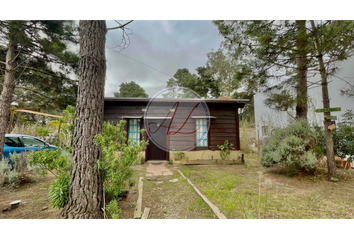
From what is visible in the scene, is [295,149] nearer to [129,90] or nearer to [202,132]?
[202,132]

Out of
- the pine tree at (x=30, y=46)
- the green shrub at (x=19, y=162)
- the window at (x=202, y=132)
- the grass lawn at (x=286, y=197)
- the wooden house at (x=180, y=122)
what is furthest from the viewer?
the window at (x=202, y=132)

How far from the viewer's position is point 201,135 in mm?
6078

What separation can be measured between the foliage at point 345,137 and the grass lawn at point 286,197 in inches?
19.9

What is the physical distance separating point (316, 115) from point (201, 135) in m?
3.87

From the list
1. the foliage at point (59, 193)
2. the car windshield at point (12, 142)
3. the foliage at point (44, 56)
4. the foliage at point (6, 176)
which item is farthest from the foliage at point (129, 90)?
the foliage at point (59, 193)

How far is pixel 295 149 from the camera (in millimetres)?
3152

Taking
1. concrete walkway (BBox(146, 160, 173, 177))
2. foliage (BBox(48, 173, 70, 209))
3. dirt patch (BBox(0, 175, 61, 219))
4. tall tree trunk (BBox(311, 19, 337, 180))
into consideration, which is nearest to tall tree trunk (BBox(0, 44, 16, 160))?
dirt patch (BBox(0, 175, 61, 219))

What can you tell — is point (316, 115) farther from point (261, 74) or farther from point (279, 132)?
point (261, 74)

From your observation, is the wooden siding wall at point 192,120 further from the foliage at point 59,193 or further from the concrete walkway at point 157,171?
the foliage at point 59,193

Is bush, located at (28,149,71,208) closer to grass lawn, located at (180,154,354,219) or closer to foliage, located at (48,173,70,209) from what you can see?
foliage, located at (48,173,70,209)

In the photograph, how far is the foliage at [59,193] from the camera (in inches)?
62.6
